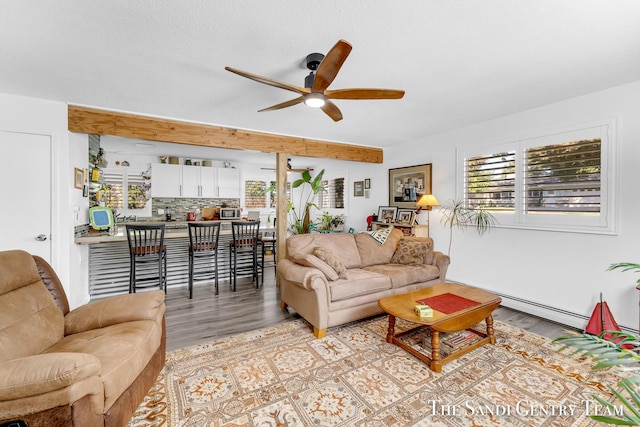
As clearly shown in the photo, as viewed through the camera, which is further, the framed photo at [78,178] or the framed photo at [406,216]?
the framed photo at [406,216]

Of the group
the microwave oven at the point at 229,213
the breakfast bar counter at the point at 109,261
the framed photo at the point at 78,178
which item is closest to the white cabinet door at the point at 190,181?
the microwave oven at the point at 229,213

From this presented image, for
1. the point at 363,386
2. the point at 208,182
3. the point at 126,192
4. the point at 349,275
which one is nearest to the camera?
the point at 363,386

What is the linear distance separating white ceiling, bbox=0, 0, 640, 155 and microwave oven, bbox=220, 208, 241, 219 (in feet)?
12.0

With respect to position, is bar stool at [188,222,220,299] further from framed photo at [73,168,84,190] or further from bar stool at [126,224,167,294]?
framed photo at [73,168,84,190]

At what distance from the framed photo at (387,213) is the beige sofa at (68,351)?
4012mm

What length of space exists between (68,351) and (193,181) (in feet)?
17.5

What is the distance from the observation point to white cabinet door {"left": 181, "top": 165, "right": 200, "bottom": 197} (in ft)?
20.9

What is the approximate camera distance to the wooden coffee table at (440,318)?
7.23ft

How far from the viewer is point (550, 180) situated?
3.22 metres

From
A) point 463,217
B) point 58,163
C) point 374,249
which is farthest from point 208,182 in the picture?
point 463,217

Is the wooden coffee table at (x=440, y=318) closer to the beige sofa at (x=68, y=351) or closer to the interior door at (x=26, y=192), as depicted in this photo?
the beige sofa at (x=68, y=351)

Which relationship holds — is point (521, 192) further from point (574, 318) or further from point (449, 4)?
point (449, 4)

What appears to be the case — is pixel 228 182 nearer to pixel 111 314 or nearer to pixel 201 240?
pixel 201 240

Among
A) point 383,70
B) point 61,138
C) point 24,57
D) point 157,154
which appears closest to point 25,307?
point 24,57
